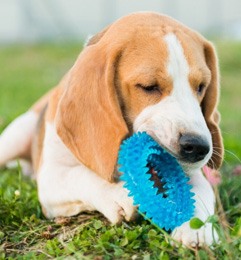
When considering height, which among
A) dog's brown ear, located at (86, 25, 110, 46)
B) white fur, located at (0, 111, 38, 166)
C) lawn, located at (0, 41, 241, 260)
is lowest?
white fur, located at (0, 111, 38, 166)

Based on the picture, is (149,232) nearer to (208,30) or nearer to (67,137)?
(67,137)

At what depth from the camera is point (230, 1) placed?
27.2 meters

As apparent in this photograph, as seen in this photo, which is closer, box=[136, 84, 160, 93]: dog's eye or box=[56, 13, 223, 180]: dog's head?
box=[56, 13, 223, 180]: dog's head

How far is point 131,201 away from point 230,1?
76.4 ft

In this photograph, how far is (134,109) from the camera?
501 centimetres

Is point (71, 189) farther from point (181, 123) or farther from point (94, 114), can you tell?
point (181, 123)

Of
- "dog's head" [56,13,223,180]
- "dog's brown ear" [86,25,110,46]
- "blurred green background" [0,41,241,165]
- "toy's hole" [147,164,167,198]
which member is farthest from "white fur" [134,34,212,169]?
"blurred green background" [0,41,241,165]

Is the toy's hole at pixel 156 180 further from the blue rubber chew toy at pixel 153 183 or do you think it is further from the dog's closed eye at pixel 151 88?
the dog's closed eye at pixel 151 88

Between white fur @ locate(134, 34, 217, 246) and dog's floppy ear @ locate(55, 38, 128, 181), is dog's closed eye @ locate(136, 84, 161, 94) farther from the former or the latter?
dog's floppy ear @ locate(55, 38, 128, 181)

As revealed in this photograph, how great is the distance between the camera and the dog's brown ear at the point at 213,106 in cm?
540

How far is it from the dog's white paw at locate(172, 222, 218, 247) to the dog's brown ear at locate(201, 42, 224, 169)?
880mm

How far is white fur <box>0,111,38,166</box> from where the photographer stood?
743 centimetres

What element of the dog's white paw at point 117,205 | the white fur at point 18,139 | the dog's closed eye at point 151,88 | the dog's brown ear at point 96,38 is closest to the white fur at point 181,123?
the dog's closed eye at point 151,88

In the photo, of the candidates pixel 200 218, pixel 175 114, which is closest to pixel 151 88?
pixel 175 114
